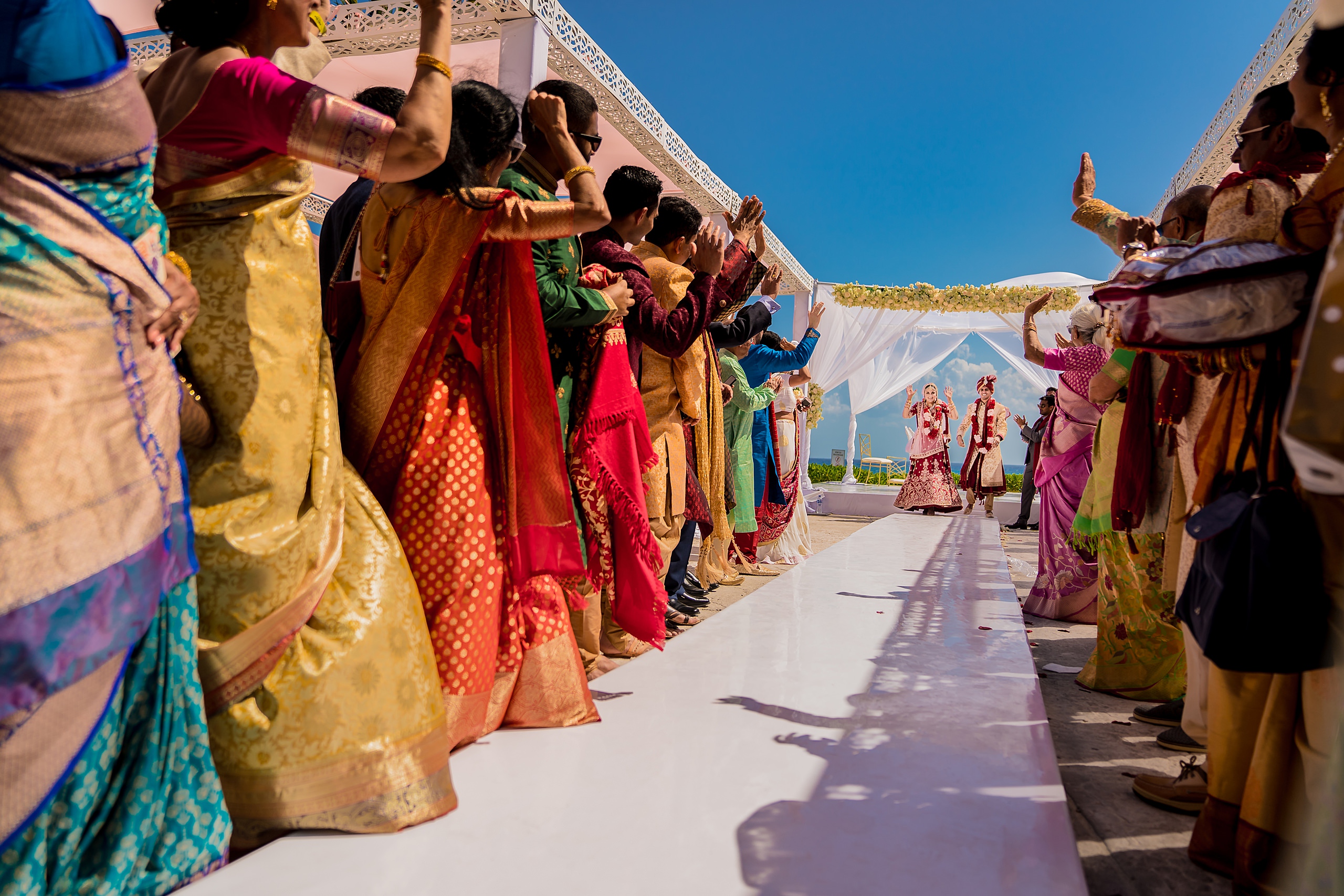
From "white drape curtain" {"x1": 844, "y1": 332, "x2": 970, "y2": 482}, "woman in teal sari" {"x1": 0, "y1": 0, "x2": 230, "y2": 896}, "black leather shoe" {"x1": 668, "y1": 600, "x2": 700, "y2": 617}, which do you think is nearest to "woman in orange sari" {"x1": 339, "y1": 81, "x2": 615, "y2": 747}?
"woman in teal sari" {"x1": 0, "y1": 0, "x2": 230, "y2": 896}

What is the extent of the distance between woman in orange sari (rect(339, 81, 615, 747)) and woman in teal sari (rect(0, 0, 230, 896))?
1.69 feet

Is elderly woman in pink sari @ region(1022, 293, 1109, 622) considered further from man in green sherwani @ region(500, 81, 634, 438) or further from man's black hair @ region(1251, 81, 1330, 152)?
man in green sherwani @ region(500, 81, 634, 438)

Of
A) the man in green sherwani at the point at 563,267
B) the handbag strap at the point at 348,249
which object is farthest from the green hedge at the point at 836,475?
the handbag strap at the point at 348,249

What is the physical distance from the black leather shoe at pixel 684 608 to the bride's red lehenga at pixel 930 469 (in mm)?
8339

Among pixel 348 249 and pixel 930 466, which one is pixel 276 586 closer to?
pixel 348 249

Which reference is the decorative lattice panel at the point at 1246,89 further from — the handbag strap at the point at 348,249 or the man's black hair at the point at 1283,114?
the handbag strap at the point at 348,249

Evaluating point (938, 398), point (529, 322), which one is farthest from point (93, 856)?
point (938, 398)

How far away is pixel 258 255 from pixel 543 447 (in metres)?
0.68

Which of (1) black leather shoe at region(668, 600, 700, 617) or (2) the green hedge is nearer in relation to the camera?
(1) black leather shoe at region(668, 600, 700, 617)

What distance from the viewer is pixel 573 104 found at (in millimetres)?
2086

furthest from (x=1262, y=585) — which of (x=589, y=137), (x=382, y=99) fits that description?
(x=382, y=99)

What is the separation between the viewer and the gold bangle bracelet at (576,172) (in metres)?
1.71

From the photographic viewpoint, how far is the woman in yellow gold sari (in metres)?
1.15

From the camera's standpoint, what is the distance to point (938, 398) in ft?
39.6
